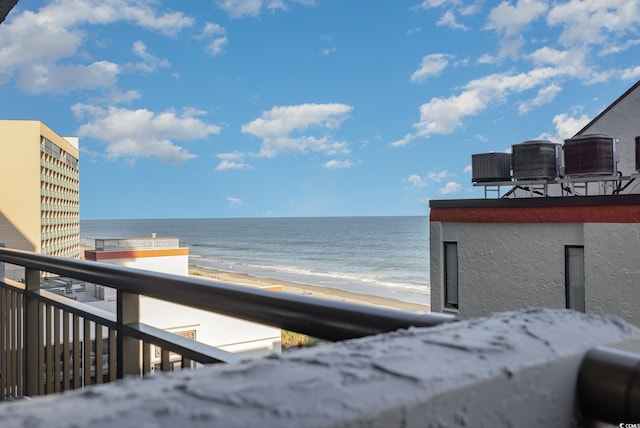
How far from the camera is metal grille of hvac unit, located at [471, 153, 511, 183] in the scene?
1069cm

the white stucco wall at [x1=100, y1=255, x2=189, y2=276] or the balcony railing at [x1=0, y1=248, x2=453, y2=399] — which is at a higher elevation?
the balcony railing at [x1=0, y1=248, x2=453, y2=399]

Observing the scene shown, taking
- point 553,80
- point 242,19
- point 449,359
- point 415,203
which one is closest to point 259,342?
point 449,359

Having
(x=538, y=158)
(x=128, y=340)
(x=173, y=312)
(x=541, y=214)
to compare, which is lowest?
(x=173, y=312)

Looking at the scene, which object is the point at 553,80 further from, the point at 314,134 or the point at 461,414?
the point at 461,414

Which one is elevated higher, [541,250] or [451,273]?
[541,250]

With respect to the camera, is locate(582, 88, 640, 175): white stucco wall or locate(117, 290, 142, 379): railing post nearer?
locate(117, 290, 142, 379): railing post

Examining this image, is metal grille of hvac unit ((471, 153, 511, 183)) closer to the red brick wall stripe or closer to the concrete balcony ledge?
the concrete balcony ledge

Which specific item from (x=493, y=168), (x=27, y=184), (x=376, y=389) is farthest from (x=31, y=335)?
(x=27, y=184)

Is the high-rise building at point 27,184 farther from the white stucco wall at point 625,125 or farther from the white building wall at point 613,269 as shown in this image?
the white building wall at point 613,269

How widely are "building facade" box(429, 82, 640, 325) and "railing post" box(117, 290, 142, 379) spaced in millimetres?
6214

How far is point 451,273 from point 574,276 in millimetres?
2218

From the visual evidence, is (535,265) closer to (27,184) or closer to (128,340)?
(128,340)

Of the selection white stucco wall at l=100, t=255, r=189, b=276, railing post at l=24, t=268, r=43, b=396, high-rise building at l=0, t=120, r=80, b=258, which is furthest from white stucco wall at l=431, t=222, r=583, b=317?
high-rise building at l=0, t=120, r=80, b=258

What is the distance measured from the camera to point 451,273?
9.96 m
